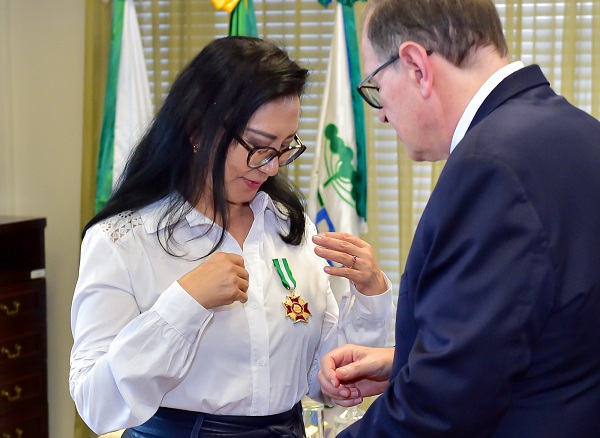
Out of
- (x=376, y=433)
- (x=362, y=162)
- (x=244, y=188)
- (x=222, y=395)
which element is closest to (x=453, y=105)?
(x=376, y=433)

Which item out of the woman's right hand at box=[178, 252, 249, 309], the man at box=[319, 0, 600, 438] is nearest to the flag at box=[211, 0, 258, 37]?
the woman's right hand at box=[178, 252, 249, 309]

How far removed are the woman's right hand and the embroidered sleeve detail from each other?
0.20m

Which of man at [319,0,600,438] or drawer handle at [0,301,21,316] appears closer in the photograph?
man at [319,0,600,438]

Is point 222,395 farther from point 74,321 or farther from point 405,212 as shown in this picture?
point 405,212

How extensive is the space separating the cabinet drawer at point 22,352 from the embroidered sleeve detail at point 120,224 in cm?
184

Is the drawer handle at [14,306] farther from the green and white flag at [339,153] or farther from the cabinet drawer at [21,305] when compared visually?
the green and white flag at [339,153]

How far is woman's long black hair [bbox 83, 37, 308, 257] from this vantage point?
173 cm

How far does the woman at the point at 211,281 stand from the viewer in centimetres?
158

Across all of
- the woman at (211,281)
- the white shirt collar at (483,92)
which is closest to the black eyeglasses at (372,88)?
the white shirt collar at (483,92)

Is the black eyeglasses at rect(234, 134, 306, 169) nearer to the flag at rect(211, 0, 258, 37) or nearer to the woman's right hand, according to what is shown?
the woman's right hand

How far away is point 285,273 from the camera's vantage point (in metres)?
1.83

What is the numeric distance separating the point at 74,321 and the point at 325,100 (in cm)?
195

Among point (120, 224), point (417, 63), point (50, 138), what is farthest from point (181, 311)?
point (50, 138)

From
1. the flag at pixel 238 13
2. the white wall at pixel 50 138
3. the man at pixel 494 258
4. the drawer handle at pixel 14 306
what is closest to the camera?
the man at pixel 494 258
